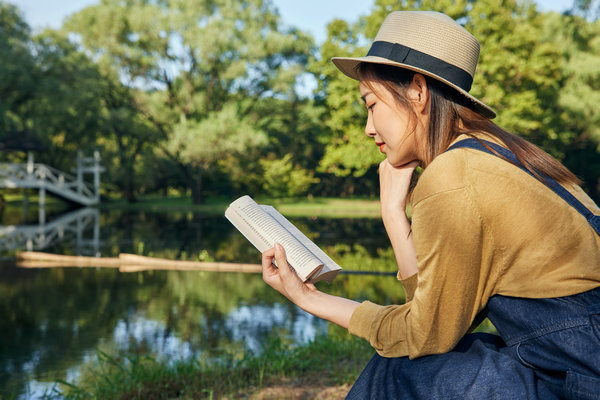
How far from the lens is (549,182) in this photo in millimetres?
1547

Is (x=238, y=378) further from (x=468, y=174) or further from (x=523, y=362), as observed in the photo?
(x=468, y=174)

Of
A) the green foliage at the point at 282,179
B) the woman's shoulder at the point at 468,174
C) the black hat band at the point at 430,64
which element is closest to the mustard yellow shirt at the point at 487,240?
the woman's shoulder at the point at 468,174

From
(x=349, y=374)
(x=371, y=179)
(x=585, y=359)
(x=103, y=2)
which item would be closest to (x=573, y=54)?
(x=371, y=179)

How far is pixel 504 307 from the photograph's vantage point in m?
1.53

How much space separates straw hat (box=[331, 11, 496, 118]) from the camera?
1.64m

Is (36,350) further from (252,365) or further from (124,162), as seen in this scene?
(124,162)

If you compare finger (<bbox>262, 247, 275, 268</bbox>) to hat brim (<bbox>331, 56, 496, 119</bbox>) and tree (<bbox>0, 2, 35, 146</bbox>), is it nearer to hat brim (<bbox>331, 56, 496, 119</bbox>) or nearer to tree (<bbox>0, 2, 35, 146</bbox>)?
hat brim (<bbox>331, 56, 496, 119</bbox>)

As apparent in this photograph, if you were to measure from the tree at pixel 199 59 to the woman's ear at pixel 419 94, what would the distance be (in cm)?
2589

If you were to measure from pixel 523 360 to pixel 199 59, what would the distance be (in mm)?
28592

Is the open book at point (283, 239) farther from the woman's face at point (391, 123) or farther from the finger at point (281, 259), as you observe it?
the woman's face at point (391, 123)

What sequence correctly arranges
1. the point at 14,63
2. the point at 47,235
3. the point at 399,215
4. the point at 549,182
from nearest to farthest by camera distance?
the point at 549,182 < the point at 399,215 < the point at 47,235 < the point at 14,63

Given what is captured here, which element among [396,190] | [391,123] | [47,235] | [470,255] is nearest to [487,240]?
[470,255]

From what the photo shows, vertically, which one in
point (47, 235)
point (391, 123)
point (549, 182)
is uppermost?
point (391, 123)

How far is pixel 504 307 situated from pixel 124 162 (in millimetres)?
32571
